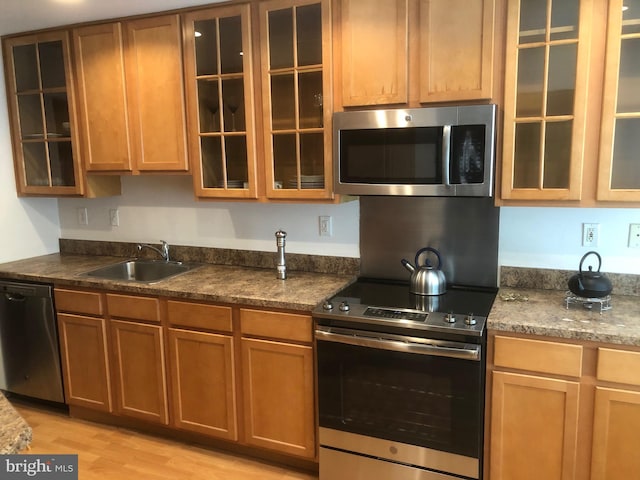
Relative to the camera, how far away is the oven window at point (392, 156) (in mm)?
2207

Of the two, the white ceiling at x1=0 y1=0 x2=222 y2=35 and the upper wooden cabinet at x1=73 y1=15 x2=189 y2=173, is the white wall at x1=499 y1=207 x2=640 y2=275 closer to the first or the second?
the upper wooden cabinet at x1=73 y1=15 x2=189 y2=173

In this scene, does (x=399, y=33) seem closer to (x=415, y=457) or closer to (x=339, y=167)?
(x=339, y=167)

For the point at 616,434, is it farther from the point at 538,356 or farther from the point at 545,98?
the point at 545,98

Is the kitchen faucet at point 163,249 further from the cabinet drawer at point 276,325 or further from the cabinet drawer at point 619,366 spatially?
the cabinet drawer at point 619,366

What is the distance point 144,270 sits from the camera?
10.9 feet

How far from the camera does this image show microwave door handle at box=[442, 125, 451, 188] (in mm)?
2146

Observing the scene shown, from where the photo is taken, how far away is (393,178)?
230 centimetres

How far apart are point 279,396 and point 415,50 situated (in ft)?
5.65

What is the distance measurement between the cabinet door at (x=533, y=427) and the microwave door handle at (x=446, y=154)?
826 millimetres

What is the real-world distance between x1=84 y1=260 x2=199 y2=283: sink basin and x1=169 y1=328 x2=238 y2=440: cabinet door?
2.13 feet

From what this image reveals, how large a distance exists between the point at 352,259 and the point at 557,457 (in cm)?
135

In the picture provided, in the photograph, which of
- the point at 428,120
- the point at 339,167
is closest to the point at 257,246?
the point at 339,167

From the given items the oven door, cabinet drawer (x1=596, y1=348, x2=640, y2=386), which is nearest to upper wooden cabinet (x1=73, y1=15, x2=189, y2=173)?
the oven door

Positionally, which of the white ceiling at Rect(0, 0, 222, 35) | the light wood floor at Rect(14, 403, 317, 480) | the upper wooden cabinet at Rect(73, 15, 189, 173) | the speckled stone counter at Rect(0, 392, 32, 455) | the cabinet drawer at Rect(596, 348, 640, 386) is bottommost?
the light wood floor at Rect(14, 403, 317, 480)
